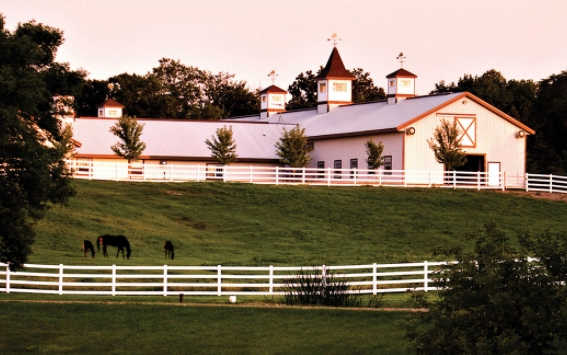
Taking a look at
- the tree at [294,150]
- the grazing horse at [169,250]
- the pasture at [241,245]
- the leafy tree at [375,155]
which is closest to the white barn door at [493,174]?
the pasture at [241,245]

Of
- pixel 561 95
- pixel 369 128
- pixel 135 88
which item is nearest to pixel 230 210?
pixel 369 128

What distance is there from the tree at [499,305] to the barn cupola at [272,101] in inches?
2797

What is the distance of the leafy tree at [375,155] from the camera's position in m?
61.8

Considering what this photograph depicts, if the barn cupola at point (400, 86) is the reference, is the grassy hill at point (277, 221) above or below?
below

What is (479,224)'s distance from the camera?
49531mm

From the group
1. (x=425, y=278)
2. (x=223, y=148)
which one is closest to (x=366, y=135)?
(x=223, y=148)

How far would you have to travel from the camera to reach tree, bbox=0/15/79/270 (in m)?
26.2

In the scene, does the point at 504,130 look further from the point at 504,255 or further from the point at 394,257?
the point at 504,255

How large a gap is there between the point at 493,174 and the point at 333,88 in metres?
19.5

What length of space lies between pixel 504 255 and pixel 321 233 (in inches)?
1167

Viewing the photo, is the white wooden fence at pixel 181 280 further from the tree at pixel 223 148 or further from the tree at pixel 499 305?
the tree at pixel 223 148

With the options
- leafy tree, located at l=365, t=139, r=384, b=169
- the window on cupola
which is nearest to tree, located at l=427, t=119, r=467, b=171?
leafy tree, located at l=365, t=139, r=384, b=169

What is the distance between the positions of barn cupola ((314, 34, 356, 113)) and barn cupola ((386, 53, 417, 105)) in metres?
6.60

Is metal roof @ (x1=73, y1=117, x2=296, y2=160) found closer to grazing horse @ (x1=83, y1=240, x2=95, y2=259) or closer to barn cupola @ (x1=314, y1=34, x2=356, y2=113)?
barn cupola @ (x1=314, y1=34, x2=356, y2=113)
